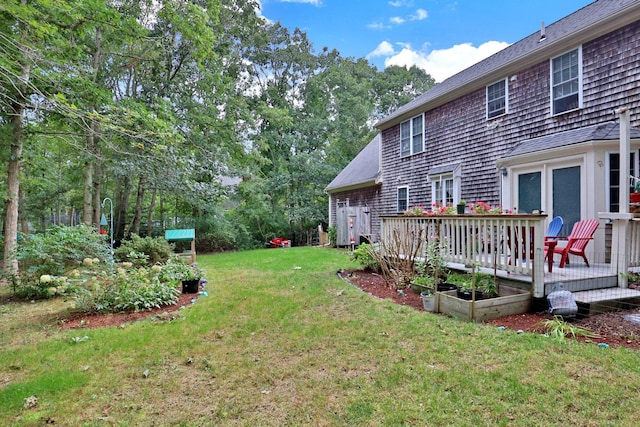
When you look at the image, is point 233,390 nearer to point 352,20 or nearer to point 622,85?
point 622,85

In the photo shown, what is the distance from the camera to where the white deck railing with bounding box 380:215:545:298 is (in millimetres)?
4109

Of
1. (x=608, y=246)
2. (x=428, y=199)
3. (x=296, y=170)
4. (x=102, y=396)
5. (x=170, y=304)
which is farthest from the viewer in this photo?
(x=296, y=170)

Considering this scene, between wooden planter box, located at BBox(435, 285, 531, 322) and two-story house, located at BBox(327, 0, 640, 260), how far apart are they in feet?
7.86

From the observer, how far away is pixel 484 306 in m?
4.02

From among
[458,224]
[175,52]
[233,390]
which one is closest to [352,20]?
[175,52]

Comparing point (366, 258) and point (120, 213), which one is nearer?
point (366, 258)

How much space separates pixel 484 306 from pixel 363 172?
35.8 ft

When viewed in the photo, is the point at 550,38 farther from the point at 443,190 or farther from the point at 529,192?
the point at 443,190

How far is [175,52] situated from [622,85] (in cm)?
1256

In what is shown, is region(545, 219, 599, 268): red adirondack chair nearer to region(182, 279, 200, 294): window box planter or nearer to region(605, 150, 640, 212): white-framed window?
region(605, 150, 640, 212): white-framed window

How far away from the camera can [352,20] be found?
1507 centimetres

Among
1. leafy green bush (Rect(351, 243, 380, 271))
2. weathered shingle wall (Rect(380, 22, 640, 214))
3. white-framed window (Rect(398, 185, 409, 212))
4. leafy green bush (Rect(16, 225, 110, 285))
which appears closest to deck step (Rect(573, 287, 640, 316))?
weathered shingle wall (Rect(380, 22, 640, 214))

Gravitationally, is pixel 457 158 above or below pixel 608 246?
above

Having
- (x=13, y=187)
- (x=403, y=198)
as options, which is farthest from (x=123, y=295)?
(x=403, y=198)
